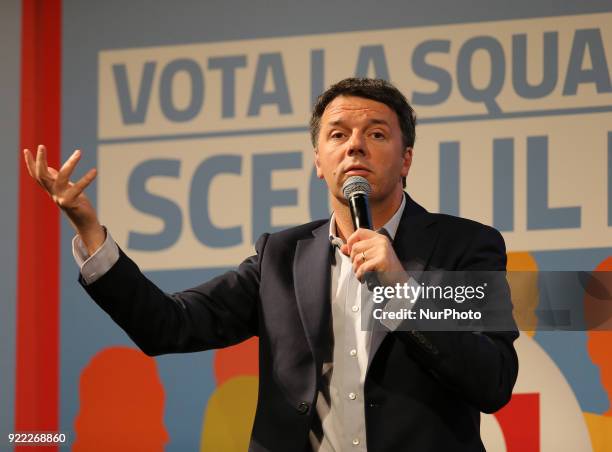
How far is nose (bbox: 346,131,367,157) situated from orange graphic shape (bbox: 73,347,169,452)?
143cm

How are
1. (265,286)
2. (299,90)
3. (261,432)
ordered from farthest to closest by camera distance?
(299,90) → (265,286) → (261,432)

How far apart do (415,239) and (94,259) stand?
674 mm

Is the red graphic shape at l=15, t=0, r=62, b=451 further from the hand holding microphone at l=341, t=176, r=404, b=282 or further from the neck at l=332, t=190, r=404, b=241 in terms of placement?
the hand holding microphone at l=341, t=176, r=404, b=282

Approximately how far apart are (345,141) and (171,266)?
1.33 m

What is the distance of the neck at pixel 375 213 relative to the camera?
8.37ft

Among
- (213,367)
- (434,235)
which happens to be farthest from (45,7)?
(434,235)

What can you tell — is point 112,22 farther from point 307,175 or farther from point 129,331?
point 129,331

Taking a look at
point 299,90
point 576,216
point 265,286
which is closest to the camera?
point 265,286

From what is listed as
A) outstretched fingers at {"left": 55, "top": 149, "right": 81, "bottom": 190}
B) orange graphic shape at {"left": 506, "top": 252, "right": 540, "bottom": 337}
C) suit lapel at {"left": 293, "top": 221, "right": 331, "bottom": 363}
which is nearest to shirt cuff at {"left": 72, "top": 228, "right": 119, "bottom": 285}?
outstretched fingers at {"left": 55, "top": 149, "right": 81, "bottom": 190}

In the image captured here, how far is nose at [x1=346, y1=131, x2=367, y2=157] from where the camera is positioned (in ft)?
8.21

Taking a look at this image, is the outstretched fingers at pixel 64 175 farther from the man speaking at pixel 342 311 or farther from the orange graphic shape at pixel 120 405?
the orange graphic shape at pixel 120 405

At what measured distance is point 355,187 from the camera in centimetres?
239

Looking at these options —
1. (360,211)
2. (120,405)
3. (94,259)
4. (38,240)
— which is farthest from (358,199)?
(38,240)

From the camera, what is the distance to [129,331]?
2.43 meters
